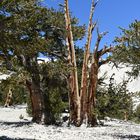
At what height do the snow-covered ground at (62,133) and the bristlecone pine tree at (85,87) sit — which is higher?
the bristlecone pine tree at (85,87)

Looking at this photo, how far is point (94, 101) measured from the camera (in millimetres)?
26484

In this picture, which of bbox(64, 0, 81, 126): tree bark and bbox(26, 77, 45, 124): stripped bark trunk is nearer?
bbox(64, 0, 81, 126): tree bark

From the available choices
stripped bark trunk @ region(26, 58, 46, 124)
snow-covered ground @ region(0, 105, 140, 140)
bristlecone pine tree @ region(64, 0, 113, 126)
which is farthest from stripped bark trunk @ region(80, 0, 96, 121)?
stripped bark trunk @ region(26, 58, 46, 124)

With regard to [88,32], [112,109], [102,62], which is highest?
[88,32]

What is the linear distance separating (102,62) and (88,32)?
2.08 meters

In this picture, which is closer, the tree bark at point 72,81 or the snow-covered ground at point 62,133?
the snow-covered ground at point 62,133

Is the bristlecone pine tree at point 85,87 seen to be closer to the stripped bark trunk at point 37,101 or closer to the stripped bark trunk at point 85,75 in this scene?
the stripped bark trunk at point 85,75

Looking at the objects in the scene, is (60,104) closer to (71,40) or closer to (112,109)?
(112,109)

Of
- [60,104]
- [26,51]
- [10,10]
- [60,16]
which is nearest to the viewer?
[10,10]

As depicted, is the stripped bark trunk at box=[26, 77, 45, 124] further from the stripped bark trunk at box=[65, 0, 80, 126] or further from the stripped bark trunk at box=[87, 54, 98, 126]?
the stripped bark trunk at box=[87, 54, 98, 126]

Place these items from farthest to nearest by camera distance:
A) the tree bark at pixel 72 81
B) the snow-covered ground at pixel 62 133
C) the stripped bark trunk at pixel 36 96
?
the stripped bark trunk at pixel 36 96 < the tree bark at pixel 72 81 < the snow-covered ground at pixel 62 133

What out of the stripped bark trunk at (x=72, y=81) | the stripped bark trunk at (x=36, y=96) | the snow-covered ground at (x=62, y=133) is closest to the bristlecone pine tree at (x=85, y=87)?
the stripped bark trunk at (x=72, y=81)

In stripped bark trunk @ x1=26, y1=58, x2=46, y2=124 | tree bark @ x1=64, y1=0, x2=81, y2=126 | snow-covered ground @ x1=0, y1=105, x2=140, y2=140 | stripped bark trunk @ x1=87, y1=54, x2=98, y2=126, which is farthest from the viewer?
stripped bark trunk @ x1=26, y1=58, x2=46, y2=124

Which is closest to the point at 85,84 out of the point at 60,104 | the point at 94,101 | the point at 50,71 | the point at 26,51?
the point at 94,101
